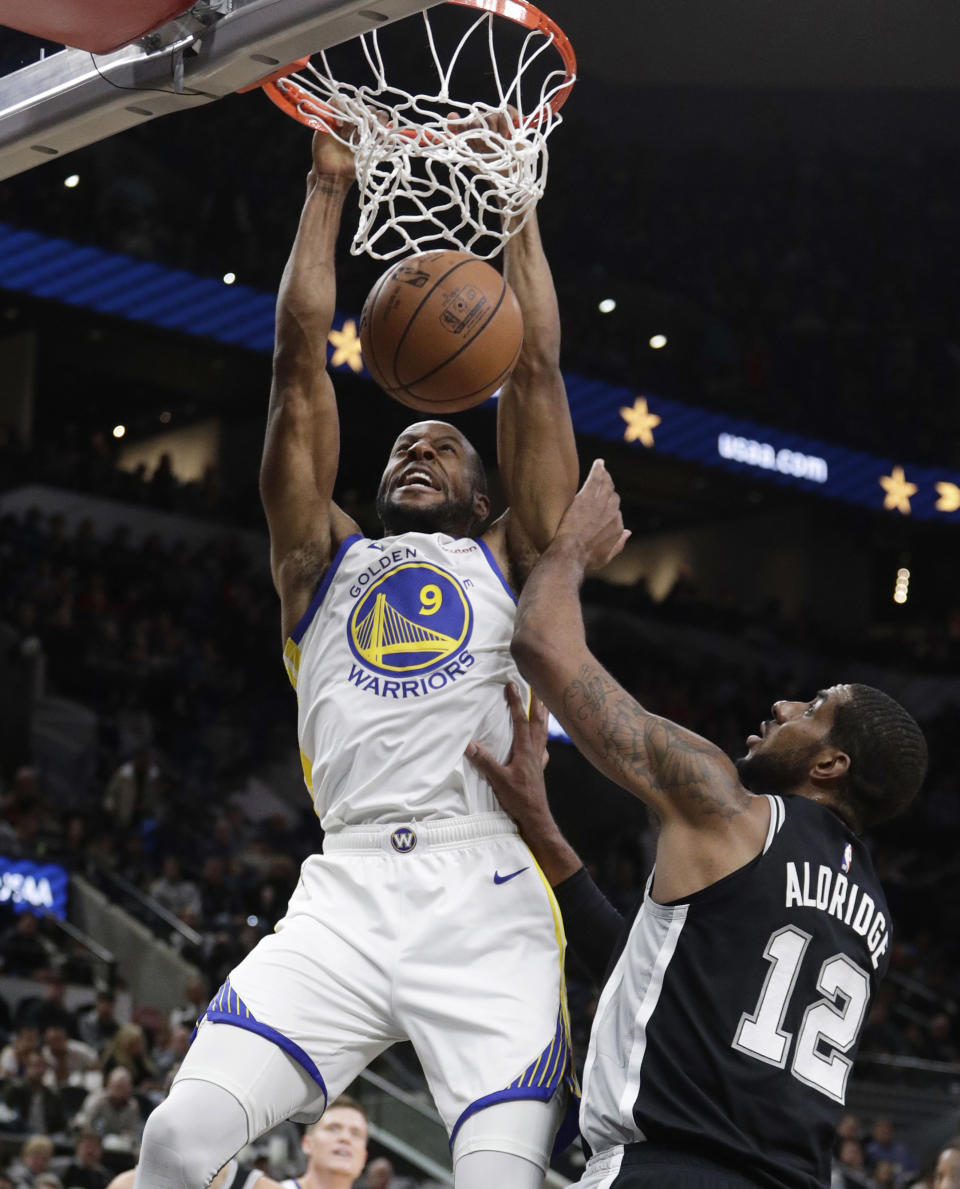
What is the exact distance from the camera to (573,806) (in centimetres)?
1712

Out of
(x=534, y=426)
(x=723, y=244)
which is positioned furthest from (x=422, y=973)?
(x=723, y=244)

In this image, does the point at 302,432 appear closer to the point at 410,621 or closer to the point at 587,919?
the point at 410,621

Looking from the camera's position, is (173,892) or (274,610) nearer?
(173,892)

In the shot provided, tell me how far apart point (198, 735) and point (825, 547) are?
Result: 32.5ft

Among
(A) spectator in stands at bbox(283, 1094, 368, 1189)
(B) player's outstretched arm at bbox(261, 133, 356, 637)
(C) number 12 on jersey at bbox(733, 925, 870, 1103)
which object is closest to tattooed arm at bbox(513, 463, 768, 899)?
(C) number 12 on jersey at bbox(733, 925, 870, 1103)

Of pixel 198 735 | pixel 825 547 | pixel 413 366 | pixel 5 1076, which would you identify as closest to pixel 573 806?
pixel 198 735

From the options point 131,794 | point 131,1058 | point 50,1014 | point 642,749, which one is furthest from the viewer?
point 131,794

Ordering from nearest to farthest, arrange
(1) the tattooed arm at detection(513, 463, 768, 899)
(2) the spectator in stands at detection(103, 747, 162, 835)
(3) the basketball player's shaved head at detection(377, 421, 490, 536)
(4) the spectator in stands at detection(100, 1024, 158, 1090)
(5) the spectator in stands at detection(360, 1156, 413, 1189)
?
(1) the tattooed arm at detection(513, 463, 768, 899), (3) the basketball player's shaved head at detection(377, 421, 490, 536), (5) the spectator in stands at detection(360, 1156, 413, 1189), (4) the spectator in stands at detection(100, 1024, 158, 1090), (2) the spectator in stands at detection(103, 747, 162, 835)

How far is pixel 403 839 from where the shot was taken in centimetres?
336

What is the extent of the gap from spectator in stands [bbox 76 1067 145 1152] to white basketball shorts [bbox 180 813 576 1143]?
552cm

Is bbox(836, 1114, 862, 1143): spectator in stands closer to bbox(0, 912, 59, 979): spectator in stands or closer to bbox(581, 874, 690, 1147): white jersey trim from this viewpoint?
bbox(0, 912, 59, 979): spectator in stands

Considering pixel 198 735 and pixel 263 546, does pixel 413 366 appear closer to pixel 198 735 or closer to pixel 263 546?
pixel 198 735

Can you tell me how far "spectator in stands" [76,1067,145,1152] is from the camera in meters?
8.38

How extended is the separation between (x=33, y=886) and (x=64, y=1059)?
8.68 ft
